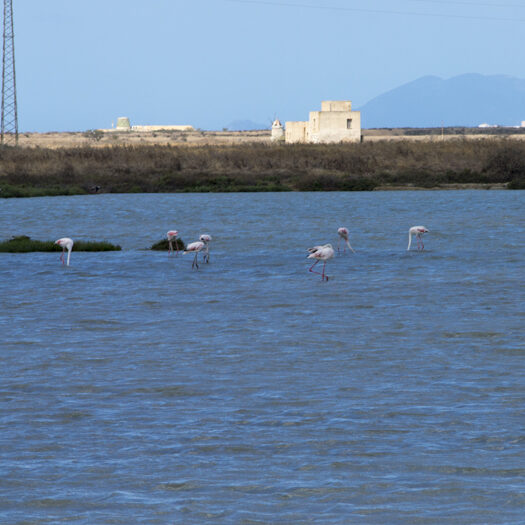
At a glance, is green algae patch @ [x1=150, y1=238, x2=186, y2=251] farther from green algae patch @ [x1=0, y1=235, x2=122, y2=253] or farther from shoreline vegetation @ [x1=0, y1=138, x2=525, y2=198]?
shoreline vegetation @ [x1=0, y1=138, x2=525, y2=198]

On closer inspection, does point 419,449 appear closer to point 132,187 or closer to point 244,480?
point 244,480

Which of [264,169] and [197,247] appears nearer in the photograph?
[197,247]

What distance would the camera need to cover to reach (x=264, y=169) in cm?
6656

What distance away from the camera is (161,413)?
10.0 meters

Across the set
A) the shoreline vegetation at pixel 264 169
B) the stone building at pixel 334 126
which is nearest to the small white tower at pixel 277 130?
the stone building at pixel 334 126

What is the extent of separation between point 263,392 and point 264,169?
184ft

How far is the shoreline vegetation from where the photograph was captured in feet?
198

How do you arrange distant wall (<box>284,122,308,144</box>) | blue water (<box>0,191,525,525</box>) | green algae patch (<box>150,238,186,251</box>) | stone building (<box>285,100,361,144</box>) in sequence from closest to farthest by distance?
blue water (<box>0,191,525,525</box>), green algae patch (<box>150,238,186,251</box>), stone building (<box>285,100,361,144</box>), distant wall (<box>284,122,308,144</box>)

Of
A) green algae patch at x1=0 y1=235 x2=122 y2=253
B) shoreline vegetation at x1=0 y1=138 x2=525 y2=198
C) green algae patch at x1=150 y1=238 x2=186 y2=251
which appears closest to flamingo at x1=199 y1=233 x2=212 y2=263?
green algae patch at x1=150 y1=238 x2=186 y2=251

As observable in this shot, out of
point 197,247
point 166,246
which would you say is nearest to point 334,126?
point 166,246

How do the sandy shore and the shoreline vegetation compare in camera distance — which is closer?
the shoreline vegetation

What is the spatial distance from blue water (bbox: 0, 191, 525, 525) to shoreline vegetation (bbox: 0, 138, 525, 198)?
35881 mm

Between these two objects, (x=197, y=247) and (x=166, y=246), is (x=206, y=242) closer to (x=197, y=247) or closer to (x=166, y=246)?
(x=197, y=247)

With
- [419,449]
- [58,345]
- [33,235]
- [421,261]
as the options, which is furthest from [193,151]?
[419,449]
